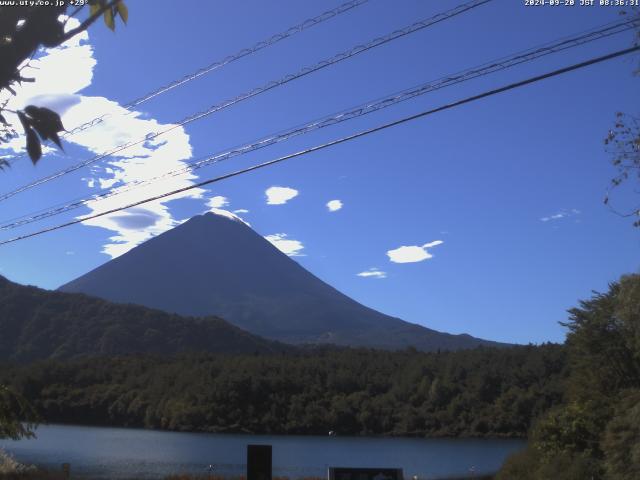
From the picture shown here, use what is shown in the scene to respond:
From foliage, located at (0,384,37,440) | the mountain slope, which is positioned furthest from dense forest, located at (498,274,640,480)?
the mountain slope

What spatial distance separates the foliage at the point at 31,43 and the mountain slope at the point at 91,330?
404ft

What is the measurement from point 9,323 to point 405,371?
63640 millimetres

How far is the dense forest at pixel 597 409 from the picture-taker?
16.6m

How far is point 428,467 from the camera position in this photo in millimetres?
47875

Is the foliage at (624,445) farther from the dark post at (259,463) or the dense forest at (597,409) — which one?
the dark post at (259,463)

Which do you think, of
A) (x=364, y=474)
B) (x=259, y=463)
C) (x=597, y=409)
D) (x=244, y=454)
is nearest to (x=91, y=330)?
(x=244, y=454)

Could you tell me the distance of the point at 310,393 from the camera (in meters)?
91.9

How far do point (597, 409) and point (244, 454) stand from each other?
40.2 m

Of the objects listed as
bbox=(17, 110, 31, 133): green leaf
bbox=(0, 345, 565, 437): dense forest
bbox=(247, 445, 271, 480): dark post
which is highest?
bbox=(0, 345, 565, 437): dense forest

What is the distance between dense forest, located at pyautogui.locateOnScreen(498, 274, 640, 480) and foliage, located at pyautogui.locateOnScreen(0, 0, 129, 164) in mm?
15146

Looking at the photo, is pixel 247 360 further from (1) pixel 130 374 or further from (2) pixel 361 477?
(2) pixel 361 477

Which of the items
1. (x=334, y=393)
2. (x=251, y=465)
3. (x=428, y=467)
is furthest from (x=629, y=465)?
(x=334, y=393)

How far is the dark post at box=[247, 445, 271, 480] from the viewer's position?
44.1 ft

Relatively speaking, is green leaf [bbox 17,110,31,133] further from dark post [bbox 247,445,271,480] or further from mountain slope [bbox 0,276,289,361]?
mountain slope [bbox 0,276,289,361]
